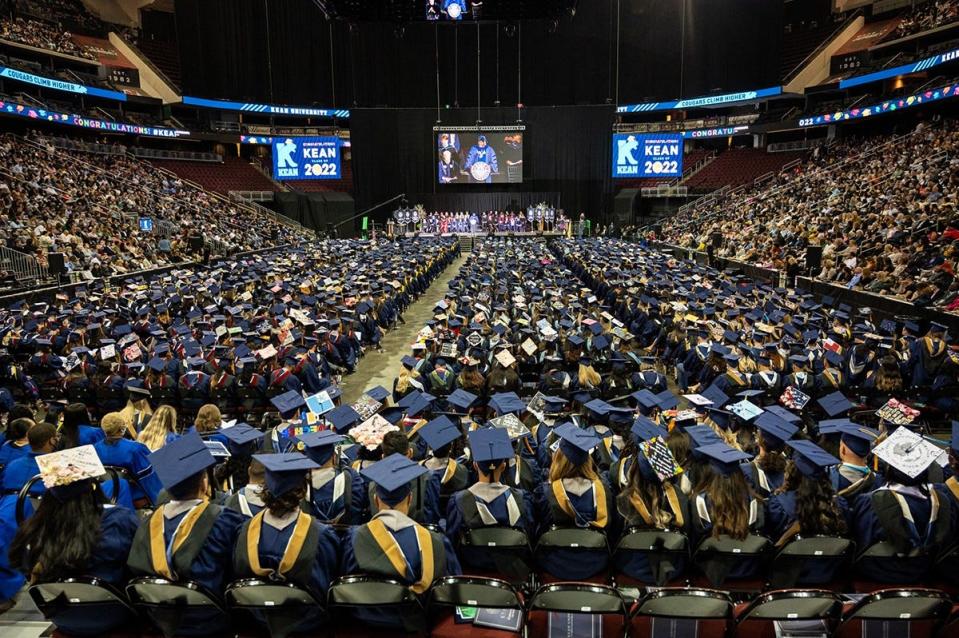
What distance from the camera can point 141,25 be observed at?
42250mm

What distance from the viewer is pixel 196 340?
30.2ft

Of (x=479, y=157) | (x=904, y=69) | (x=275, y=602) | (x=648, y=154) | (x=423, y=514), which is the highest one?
(x=904, y=69)

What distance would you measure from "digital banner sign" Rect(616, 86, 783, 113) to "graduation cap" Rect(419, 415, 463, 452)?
40.8 m

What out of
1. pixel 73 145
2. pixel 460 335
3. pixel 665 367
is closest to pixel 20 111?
pixel 73 145

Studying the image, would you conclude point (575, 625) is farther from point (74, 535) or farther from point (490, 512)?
point (74, 535)

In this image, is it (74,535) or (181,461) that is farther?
(181,461)

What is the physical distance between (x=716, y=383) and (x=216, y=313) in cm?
895

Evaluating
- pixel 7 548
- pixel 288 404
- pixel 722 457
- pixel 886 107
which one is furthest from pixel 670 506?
pixel 886 107

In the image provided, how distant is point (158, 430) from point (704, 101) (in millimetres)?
42131

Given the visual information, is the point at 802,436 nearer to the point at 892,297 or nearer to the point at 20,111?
the point at 892,297

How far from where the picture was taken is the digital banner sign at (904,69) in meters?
24.5

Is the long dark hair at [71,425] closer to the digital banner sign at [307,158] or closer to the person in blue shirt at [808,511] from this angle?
the person in blue shirt at [808,511]

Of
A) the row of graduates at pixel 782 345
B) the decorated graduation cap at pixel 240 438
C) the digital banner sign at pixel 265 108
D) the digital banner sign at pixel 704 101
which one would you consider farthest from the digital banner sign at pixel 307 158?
the decorated graduation cap at pixel 240 438

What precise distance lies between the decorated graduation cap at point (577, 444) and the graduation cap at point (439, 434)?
3.15 feet
